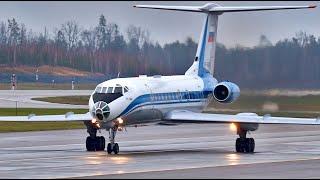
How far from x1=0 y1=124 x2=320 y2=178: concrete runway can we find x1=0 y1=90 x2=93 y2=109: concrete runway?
26.1m

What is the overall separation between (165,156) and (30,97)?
6452 centimetres

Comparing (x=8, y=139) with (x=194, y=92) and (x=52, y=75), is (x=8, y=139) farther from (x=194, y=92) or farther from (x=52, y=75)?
(x=52, y=75)

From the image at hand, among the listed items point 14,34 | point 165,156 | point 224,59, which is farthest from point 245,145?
point 14,34

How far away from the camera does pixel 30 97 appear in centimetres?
10250

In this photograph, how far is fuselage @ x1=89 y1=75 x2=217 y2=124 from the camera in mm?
40625

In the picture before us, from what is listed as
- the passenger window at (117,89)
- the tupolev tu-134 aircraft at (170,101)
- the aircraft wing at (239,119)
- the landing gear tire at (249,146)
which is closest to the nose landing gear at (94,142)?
the tupolev tu-134 aircraft at (170,101)

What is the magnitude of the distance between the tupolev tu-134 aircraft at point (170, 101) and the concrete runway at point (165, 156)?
115cm

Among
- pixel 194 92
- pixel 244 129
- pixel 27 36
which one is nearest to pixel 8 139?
pixel 194 92

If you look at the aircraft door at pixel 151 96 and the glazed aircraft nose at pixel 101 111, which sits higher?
the aircraft door at pixel 151 96

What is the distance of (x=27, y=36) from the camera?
100812mm

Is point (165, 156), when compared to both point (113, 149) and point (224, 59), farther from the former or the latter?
point (224, 59)

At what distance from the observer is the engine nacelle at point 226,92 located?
45.0 metres

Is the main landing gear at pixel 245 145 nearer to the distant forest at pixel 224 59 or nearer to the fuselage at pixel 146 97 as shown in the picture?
the fuselage at pixel 146 97

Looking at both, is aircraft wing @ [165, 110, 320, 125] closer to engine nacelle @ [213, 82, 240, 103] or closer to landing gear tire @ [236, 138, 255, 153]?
landing gear tire @ [236, 138, 255, 153]
